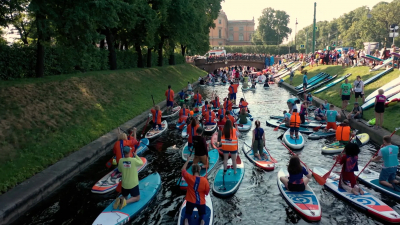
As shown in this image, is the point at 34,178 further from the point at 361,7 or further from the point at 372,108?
the point at 361,7

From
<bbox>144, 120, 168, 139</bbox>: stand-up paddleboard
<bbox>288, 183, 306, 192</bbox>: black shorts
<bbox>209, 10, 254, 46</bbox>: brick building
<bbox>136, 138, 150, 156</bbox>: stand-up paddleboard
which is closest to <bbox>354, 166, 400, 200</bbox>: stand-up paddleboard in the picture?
<bbox>288, 183, 306, 192</bbox>: black shorts

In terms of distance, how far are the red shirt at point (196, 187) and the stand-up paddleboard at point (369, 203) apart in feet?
Result: 14.3

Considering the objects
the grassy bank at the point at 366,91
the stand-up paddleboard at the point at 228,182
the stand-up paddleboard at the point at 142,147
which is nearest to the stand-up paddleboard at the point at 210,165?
the stand-up paddleboard at the point at 228,182

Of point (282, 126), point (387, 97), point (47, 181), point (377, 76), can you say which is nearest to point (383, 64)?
point (377, 76)

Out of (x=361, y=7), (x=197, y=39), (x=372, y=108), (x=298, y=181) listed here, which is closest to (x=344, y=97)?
(x=372, y=108)

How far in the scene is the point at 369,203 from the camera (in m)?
7.94

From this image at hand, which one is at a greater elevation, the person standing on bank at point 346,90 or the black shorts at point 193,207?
the person standing on bank at point 346,90

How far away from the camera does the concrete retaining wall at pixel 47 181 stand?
25.6 feet

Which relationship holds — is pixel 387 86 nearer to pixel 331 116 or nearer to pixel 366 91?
pixel 366 91

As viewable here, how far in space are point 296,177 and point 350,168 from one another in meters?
1.52

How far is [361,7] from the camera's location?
10806 centimetres

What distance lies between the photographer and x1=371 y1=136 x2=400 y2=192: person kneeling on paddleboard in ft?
28.0

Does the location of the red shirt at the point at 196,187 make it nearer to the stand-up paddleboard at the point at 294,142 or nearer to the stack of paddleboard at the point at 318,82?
the stand-up paddleboard at the point at 294,142

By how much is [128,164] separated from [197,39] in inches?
1311
